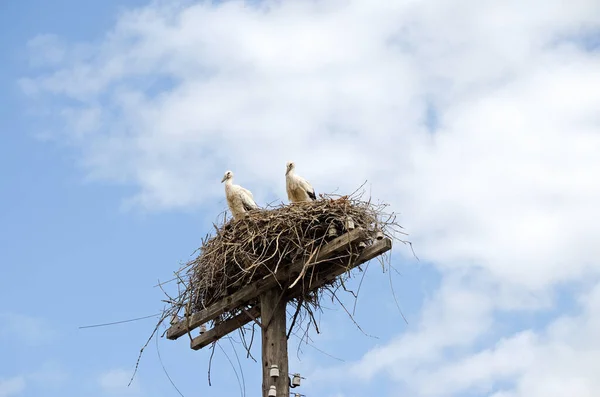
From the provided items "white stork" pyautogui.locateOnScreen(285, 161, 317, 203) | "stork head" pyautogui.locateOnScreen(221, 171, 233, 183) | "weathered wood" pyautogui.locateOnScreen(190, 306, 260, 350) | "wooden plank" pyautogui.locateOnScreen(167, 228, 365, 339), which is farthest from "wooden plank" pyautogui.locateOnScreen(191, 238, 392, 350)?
"stork head" pyautogui.locateOnScreen(221, 171, 233, 183)

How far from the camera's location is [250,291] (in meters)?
7.71

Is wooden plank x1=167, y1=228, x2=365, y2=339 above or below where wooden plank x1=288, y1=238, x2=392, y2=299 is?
above

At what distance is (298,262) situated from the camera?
748cm

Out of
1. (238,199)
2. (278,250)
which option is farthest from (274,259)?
(238,199)

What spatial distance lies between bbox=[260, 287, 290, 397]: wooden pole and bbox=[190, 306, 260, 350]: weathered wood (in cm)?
32

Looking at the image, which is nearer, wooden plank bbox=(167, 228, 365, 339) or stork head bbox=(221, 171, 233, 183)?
wooden plank bbox=(167, 228, 365, 339)

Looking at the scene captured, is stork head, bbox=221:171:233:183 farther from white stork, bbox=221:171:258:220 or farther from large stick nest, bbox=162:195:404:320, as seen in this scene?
large stick nest, bbox=162:195:404:320

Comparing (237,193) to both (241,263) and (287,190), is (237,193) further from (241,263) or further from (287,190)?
(241,263)

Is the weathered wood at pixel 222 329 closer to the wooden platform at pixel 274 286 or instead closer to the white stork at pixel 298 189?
the wooden platform at pixel 274 286

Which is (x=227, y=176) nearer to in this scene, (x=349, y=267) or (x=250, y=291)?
(x=250, y=291)

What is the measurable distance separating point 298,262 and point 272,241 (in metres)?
0.46

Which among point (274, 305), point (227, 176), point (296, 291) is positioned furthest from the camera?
point (227, 176)

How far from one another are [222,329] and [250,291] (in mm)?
561

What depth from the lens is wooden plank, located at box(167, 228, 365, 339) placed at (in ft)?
23.8
